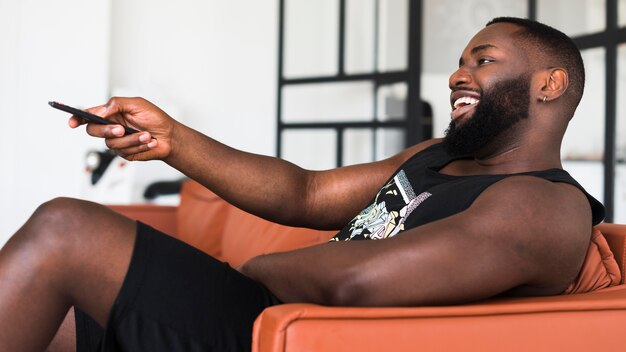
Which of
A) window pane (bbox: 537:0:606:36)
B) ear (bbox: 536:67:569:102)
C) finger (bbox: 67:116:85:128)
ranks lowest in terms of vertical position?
finger (bbox: 67:116:85:128)

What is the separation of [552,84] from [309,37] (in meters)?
4.24

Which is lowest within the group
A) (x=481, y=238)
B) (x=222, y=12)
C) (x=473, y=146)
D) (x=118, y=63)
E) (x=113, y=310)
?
(x=113, y=310)

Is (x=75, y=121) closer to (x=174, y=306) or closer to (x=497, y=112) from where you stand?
(x=174, y=306)

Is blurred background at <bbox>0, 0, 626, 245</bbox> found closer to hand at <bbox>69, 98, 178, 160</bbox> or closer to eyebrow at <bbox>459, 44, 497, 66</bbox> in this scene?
eyebrow at <bbox>459, 44, 497, 66</bbox>

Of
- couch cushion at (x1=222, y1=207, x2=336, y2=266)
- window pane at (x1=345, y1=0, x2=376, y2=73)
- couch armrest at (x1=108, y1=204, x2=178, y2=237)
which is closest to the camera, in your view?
couch cushion at (x1=222, y1=207, x2=336, y2=266)

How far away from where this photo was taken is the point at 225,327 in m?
1.15

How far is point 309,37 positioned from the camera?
5.62m

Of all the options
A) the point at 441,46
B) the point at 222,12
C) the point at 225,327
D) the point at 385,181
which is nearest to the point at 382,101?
the point at 441,46

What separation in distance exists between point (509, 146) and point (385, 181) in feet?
1.08

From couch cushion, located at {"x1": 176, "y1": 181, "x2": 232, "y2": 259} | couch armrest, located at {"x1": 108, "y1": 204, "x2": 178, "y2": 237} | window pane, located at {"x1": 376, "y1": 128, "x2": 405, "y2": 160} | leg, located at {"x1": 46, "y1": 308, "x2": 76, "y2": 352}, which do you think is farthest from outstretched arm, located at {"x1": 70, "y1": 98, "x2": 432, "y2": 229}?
window pane, located at {"x1": 376, "y1": 128, "x2": 405, "y2": 160}

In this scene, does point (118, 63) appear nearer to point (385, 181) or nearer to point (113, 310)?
point (385, 181)

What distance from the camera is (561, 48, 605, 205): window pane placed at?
132 inches

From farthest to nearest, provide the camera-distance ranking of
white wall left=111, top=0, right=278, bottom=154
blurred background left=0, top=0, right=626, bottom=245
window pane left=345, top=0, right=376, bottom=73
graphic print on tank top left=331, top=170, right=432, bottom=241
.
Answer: white wall left=111, top=0, right=278, bottom=154 → window pane left=345, top=0, right=376, bottom=73 → blurred background left=0, top=0, right=626, bottom=245 → graphic print on tank top left=331, top=170, right=432, bottom=241

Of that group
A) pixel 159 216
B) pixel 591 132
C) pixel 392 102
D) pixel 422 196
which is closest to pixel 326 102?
pixel 392 102
